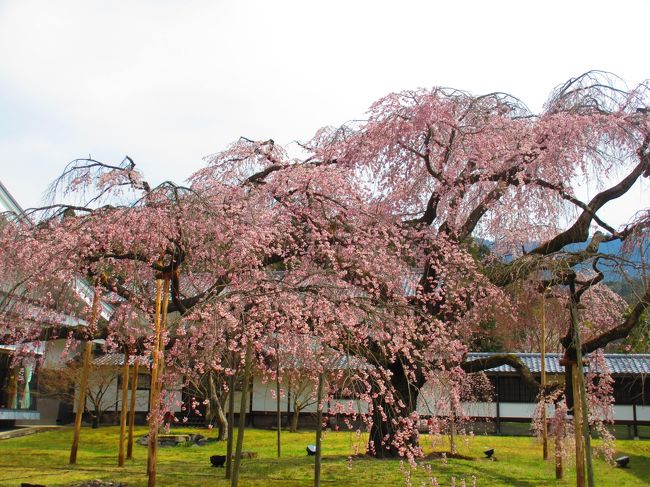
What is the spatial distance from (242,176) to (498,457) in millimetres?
8569

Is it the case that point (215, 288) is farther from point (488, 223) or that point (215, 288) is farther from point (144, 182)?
point (488, 223)

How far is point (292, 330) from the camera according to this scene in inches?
357

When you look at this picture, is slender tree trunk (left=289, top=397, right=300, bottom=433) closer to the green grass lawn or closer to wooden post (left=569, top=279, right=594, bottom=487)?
the green grass lawn

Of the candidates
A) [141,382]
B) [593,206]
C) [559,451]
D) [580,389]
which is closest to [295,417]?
[141,382]

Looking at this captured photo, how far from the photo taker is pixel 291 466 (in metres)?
12.5

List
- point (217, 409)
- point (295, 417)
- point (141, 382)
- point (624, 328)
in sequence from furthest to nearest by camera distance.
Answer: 1. point (141, 382)
2. point (295, 417)
3. point (217, 409)
4. point (624, 328)

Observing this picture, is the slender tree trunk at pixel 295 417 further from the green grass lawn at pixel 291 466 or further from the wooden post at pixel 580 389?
the wooden post at pixel 580 389

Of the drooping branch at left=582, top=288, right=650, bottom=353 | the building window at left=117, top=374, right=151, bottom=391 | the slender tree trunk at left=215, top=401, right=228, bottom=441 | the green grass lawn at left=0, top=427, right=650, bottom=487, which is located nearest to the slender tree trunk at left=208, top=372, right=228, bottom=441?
the slender tree trunk at left=215, top=401, right=228, bottom=441

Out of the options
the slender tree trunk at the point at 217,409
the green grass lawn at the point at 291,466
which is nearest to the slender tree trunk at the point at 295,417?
the green grass lawn at the point at 291,466

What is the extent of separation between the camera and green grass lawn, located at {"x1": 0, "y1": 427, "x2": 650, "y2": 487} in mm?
11172

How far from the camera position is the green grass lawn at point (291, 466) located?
440 inches

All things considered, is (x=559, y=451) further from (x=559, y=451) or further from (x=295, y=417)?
(x=295, y=417)

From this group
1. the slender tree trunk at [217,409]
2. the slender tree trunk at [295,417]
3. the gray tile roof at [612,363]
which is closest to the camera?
the slender tree trunk at [217,409]

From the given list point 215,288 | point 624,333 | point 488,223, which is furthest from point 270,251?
point 624,333
